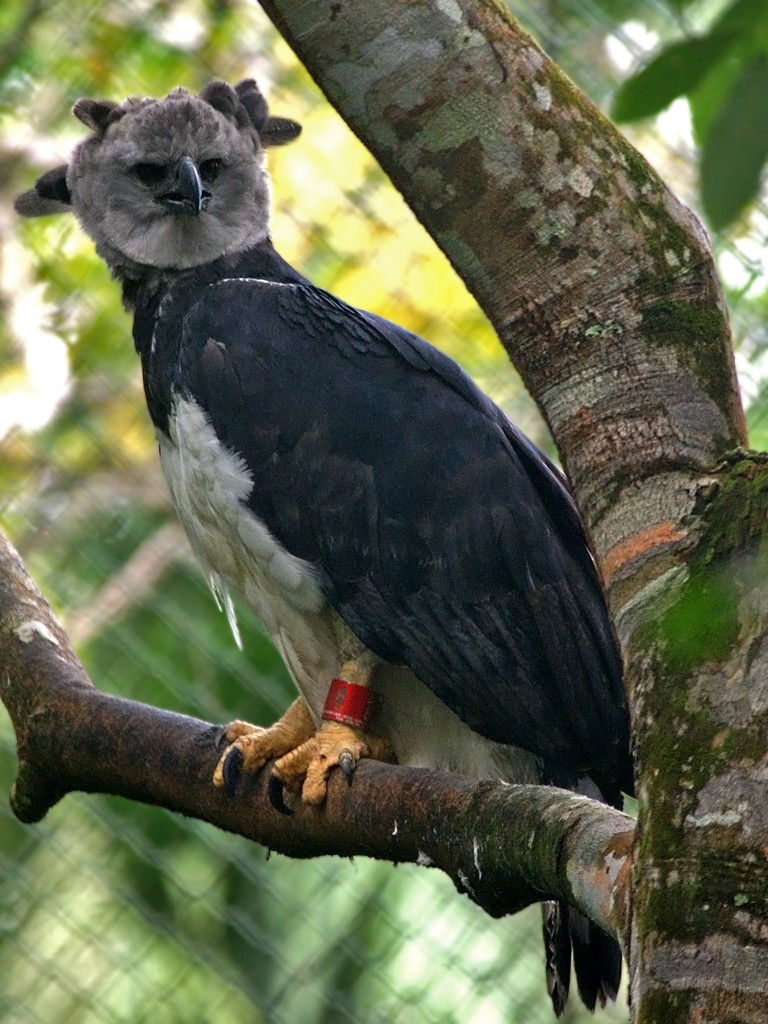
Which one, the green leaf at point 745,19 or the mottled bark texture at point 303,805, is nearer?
the green leaf at point 745,19

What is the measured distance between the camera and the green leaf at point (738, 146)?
2.48 ft

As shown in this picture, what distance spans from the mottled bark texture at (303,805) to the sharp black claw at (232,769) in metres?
0.01

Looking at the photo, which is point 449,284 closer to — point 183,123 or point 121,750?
point 183,123

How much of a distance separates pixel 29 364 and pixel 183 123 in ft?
4.01

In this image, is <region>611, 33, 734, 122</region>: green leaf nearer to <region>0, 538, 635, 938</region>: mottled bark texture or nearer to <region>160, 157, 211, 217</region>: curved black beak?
<region>0, 538, 635, 938</region>: mottled bark texture

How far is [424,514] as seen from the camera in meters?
1.83

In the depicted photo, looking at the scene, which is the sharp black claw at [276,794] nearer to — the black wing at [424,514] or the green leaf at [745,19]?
the black wing at [424,514]

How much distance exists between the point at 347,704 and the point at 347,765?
0.59 ft

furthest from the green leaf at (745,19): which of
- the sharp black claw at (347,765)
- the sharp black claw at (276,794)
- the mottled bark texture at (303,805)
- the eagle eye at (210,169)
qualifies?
the eagle eye at (210,169)

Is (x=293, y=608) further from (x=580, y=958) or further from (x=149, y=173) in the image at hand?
(x=149, y=173)

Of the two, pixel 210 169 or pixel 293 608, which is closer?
pixel 293 608

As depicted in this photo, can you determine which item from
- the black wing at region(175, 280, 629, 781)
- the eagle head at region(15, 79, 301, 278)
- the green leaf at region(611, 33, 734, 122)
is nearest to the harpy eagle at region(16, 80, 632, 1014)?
the black wing at region(175, 280, 629, 781)

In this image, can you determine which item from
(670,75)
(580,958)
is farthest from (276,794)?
(670,75)

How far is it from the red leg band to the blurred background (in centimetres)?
114
